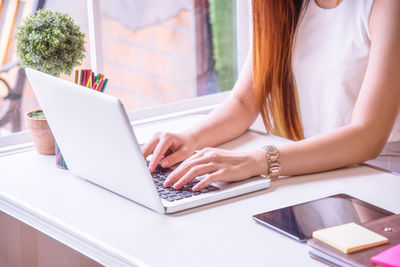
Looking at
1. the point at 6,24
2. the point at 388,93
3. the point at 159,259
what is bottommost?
the point at 159,259

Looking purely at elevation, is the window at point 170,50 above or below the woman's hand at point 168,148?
above

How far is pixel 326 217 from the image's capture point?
1.02 m

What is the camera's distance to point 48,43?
1369 mm

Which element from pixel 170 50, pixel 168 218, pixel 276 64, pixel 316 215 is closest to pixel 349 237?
pixel 316 215

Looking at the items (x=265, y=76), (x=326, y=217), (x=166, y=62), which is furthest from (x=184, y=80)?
(x=326, y=217)

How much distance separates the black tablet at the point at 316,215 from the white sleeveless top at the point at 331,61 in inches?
21.5

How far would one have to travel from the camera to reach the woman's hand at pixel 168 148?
1.28 metres

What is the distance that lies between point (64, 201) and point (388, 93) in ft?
2.30

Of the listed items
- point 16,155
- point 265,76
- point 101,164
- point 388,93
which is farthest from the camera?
point 265,76

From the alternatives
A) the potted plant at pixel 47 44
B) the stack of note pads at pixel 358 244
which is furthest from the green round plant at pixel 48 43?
the stack of note pads at pixel 358 244

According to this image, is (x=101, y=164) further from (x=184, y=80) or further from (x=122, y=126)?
(x=184, y=80)

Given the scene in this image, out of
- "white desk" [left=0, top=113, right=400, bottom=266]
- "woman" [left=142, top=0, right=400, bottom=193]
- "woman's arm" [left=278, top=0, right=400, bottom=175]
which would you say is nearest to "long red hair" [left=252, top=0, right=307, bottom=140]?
"woman" [left=142, top=0, right=400, bottom=193]

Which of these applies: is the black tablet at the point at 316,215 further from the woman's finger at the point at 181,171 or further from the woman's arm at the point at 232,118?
the woman's arm at the point at 232,118

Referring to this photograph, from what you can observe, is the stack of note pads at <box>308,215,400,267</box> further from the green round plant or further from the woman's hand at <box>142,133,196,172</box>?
the green round plant
